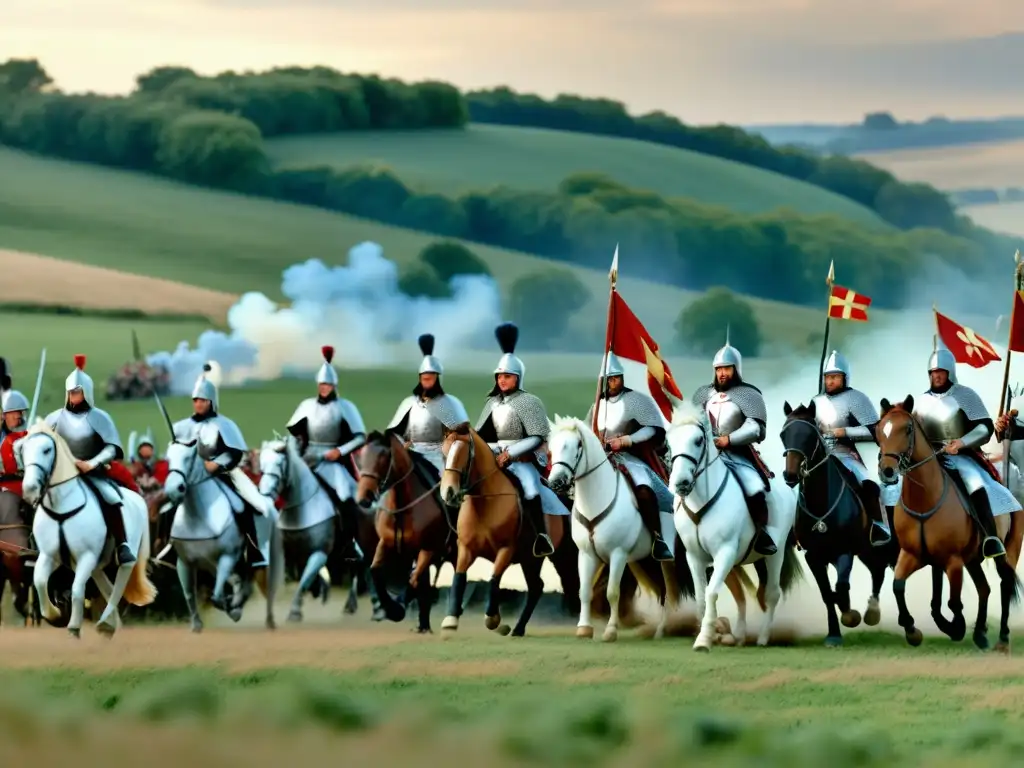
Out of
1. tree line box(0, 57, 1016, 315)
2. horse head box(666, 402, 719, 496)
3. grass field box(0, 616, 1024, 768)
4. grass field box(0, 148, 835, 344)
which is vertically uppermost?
tree line box(0, 57, 1016, 315)

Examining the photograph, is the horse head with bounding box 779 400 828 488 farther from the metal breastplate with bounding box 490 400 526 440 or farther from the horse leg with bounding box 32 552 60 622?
the horse leg with bounding box 32 552 60 622

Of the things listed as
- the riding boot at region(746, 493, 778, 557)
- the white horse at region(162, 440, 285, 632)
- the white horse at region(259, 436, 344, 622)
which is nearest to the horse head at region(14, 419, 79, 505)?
the white horse at region(162, 440, 285, 632)

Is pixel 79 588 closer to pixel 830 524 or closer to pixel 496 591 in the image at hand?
pixel 496 591

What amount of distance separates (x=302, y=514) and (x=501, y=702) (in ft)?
34.0

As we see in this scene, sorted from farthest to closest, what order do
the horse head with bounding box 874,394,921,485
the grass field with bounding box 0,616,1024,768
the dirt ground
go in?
the dirt ground → the horse head with bounding box 874,394,921,485 → the grass field with bounding box 0,616,1024,768

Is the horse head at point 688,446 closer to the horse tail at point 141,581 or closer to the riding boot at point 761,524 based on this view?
the riding boot at point 761,524

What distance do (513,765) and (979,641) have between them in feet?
29.7

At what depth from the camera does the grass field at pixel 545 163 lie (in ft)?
245

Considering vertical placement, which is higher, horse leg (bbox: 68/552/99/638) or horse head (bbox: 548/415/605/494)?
horse head (bbox: 548/415/605/494)

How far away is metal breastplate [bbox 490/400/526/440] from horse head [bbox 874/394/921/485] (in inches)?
157

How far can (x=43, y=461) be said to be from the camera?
21531 mm

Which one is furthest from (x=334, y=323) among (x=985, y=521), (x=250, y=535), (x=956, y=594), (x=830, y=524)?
(x=956, y=594)

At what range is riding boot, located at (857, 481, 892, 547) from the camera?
22312 millimetres

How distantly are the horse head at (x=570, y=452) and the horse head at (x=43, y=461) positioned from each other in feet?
15.4
